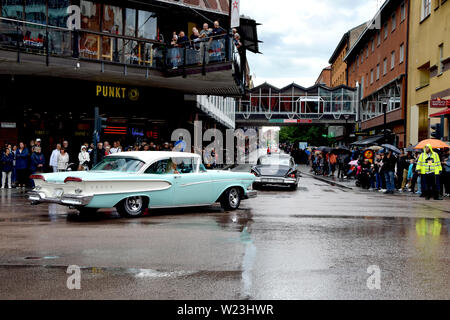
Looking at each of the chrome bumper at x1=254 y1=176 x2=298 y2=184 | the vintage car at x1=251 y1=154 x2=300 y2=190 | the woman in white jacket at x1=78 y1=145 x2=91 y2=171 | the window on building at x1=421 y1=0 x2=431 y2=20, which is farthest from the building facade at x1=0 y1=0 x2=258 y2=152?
the window on building at x1=421 y1=0 x2=431 y2=20

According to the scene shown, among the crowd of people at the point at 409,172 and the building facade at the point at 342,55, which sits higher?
the building facade at the point at 342,55

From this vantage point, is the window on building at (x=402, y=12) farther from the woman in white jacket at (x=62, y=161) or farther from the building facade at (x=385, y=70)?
the woman in white jacket at (x=62, y=161)

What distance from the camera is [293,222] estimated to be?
10250 mm

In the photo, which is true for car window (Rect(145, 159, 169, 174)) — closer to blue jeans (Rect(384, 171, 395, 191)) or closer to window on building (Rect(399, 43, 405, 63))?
blue jeans (Rect(384, 171, 395, 191))

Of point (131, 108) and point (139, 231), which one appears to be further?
point (131, 108)

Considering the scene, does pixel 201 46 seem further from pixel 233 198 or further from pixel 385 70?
pixel 385 70

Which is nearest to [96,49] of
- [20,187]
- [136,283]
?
[20,187]

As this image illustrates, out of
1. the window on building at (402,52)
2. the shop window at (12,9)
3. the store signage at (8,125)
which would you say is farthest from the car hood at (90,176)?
the window on building at (402,52)

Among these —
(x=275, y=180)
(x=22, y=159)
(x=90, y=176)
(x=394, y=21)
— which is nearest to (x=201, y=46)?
(x=275, y=180)

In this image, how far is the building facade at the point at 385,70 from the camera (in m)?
34.4

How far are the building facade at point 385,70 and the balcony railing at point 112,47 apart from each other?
1148cm

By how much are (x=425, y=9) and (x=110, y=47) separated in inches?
780
